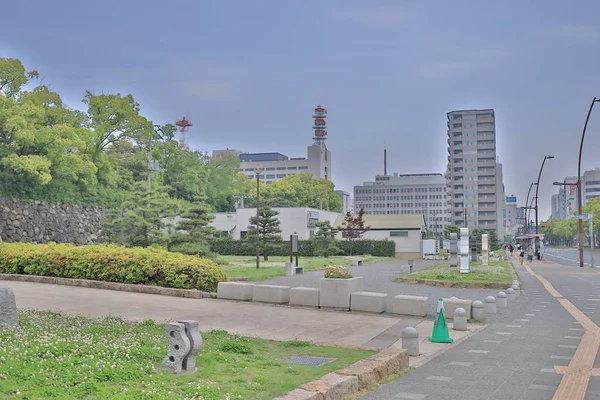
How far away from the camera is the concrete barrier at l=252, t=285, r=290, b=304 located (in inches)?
668

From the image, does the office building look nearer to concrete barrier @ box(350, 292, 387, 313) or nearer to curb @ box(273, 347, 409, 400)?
concrete barrier @ box(350, 292, 387, 313)

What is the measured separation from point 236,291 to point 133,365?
416 inches

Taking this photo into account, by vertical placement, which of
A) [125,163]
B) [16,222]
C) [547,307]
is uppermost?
[125,163]

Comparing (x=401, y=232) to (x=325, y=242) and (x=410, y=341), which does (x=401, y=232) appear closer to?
(x=325, y=242)

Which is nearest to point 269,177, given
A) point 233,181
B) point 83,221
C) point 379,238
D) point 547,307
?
point 233,181

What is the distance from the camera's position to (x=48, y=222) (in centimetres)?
3809

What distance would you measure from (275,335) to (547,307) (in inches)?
400

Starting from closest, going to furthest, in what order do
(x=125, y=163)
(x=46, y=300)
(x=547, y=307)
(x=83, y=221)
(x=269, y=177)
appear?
(x=46, y=300), (x=547, y=307), (x=83, y=221), (x=125, y=163), (x=269, y=177)

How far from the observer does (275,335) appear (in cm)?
1155

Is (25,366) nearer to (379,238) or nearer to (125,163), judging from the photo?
(125,163)

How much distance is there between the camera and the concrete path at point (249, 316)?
11656mm

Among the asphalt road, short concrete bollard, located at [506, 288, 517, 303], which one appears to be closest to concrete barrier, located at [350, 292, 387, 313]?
short concrete bollard, located at [506, 288, 517, 303]

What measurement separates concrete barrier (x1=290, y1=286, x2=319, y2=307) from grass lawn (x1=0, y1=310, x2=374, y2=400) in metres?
6.05

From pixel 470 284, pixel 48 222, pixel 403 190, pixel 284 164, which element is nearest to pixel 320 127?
pixel 284 164
